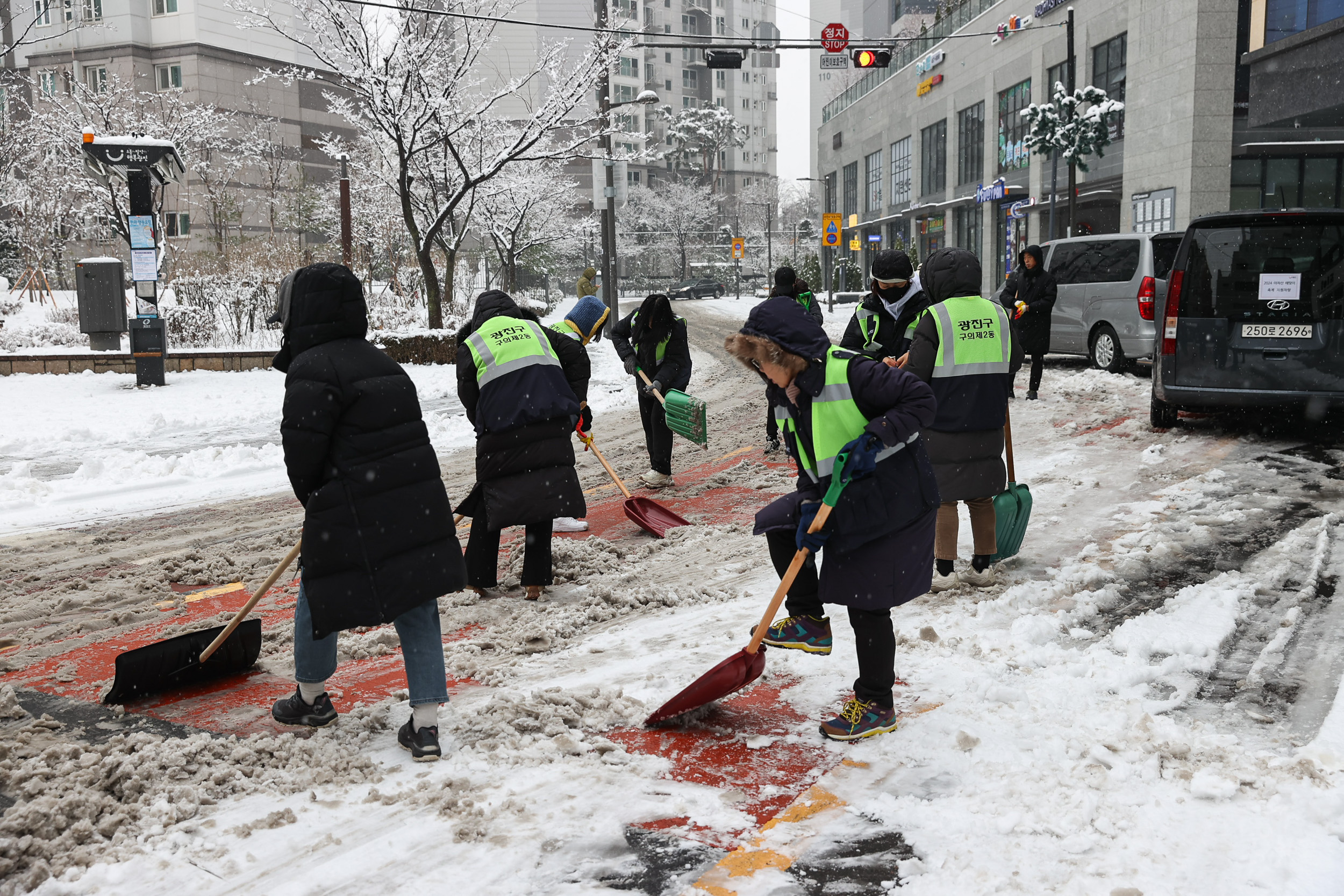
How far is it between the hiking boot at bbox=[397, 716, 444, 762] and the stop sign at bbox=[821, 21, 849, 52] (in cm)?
1957

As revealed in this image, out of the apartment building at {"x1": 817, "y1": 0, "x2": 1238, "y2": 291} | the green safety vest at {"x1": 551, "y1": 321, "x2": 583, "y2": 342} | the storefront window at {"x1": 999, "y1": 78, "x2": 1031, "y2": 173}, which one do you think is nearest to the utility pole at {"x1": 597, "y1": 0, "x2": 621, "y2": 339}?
the apartment building at {"x1": 817, "y1": 0, "x2": 1238, "y2": 291}

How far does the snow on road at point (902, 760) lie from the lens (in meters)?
2.81

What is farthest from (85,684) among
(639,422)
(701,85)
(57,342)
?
(701,85)

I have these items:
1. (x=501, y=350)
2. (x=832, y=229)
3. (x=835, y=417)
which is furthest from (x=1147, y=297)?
(x=832, y=229)

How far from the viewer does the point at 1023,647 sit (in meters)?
4.40

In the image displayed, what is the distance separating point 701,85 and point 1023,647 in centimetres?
11010

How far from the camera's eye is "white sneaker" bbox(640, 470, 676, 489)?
337 inches

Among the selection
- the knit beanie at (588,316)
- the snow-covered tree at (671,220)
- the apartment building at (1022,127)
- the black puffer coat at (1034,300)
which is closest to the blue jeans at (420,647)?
the knit beanie at (588,316)

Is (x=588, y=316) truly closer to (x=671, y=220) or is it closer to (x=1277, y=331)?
(x=1277, y=331)

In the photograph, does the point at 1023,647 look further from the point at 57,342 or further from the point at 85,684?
the point at 57,342

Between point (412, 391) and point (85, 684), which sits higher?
point (412, 391)

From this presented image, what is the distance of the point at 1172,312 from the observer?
9.16 m

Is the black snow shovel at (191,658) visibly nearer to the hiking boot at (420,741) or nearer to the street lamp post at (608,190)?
the hiking boot at (420,741)

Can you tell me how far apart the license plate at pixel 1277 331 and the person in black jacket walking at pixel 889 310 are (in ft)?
12.9
